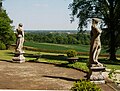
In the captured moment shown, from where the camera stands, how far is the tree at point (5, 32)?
4662 centimetres

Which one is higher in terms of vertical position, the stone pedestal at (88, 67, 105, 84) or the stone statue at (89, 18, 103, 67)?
the stone statue at (89, 18, 103, 67)

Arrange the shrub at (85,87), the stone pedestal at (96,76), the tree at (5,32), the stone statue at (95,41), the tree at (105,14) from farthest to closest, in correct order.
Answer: the tree at (5,32) < the tree at (105,14) < the stone pedestal at (96,76) < the stone statue at (95,41) < the shrub at (85,87)

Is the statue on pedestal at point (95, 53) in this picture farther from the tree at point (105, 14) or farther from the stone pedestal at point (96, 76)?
the tree at point (105, 14)

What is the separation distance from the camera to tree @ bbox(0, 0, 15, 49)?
4662cm

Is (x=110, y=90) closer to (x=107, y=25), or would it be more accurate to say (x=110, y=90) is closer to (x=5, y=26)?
(x=107, y=25)

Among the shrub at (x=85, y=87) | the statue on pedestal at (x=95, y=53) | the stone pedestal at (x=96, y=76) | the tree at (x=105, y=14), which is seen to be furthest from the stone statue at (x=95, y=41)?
the tree at (x=105, y=14)

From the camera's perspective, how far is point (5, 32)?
47438mm

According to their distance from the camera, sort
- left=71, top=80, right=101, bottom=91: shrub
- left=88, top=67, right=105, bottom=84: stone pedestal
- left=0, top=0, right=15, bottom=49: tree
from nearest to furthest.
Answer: left=71, top=80, right=101, bottom=91: shrub
left=88, top=67, right=105, bottom=84: stone pedestal
left=0, top=0, right=15, bottom=49: tree

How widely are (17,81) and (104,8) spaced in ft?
73.7

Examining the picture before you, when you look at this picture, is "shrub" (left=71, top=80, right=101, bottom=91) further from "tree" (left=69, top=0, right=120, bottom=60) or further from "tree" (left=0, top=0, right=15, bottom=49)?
"tree" (left=0, top=0, right=15, bottom=49)

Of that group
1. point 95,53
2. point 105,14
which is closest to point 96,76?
point 95,53

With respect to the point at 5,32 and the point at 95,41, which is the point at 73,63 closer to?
the point at 95,41

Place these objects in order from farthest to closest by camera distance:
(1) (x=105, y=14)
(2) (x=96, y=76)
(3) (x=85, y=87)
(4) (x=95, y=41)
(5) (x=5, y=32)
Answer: (5) (x=5, y=32)
(1) (x=105, y=14)
(2) (x=96, y=76)
(4) (x=95, y=41)
(3) (x=85, y=87)

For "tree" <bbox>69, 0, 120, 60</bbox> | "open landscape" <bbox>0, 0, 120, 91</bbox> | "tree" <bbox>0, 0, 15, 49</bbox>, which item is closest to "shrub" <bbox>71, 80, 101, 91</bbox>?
"open landscape" <bbox>0, 0, 120, 91</bbox>
